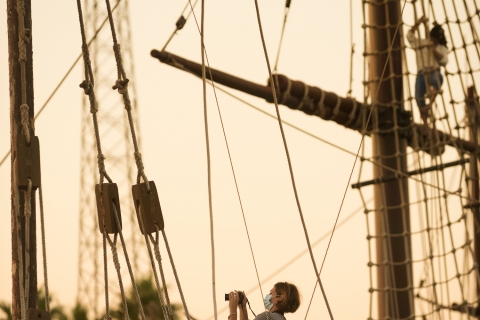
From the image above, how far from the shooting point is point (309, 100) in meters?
8.42

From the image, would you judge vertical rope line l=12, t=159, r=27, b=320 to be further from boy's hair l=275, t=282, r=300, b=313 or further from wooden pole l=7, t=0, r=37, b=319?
boy's hair l=275, t=282, r=300, b=313

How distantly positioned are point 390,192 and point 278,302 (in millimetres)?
4201

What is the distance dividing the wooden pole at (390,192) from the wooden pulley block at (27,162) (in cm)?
434

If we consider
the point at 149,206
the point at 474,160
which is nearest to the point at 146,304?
the point at 474,160

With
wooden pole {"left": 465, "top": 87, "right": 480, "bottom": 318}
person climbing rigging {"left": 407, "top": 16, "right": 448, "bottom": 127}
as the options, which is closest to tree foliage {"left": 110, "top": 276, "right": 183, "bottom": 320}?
wooden pole {"left": 465, "top": 87, "right": 480, "bottom": 318}

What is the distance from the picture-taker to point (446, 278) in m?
8.83

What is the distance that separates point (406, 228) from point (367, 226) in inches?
14.1

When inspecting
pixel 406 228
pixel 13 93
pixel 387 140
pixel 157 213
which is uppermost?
pixel 387 140

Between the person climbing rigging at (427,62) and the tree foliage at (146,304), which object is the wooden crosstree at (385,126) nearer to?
the person climbing rigging at (427,62)

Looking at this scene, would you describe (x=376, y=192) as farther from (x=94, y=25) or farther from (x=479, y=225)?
(x=94, y=25)

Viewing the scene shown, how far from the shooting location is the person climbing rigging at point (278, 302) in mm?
4344

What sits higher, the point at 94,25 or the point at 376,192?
the point at 94,25

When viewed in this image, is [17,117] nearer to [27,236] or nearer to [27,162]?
[27,162]

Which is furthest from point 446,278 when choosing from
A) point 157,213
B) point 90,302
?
point 90,302
